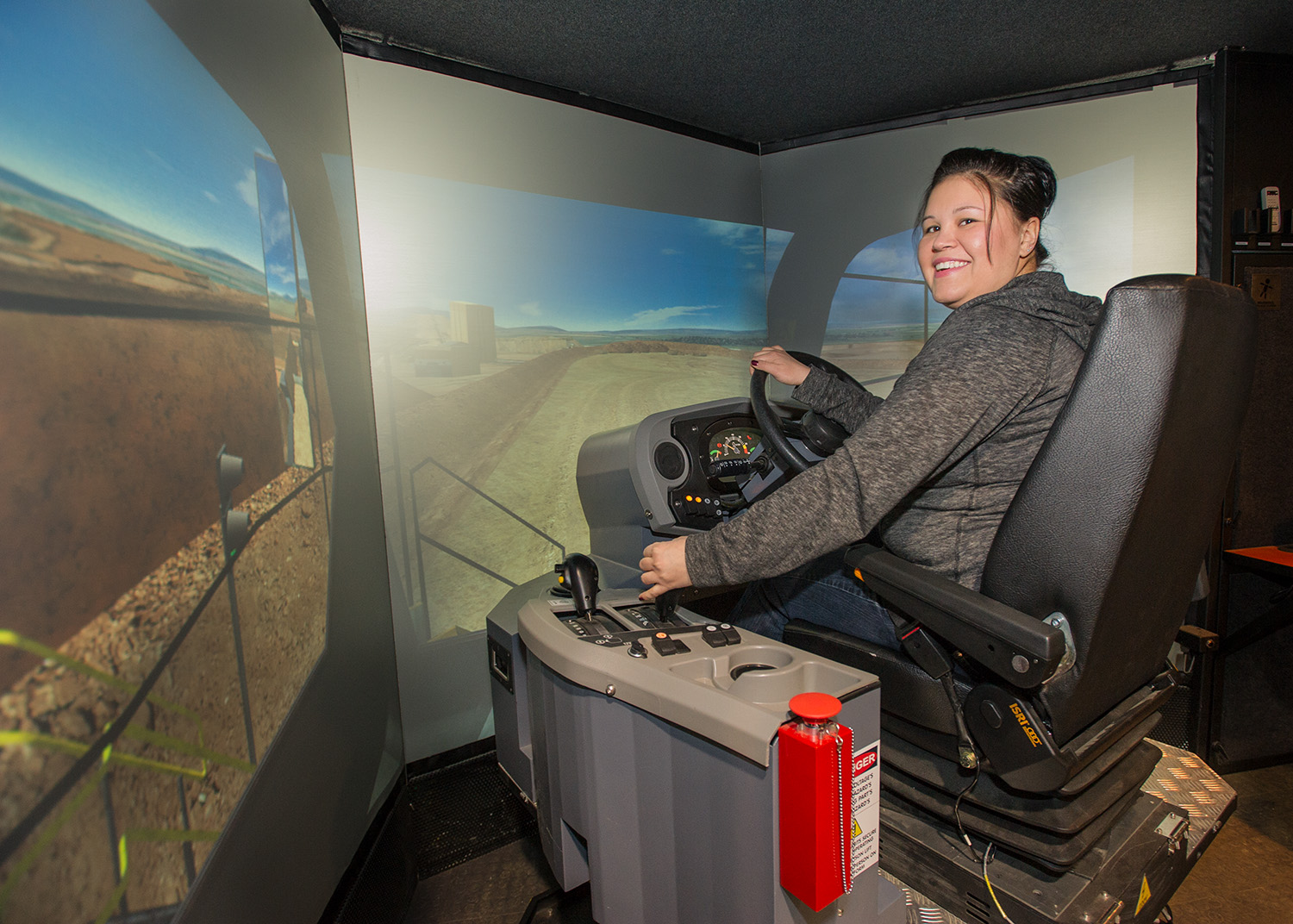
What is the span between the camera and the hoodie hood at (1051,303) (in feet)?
3.37

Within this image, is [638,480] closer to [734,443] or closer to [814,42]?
[734,443]

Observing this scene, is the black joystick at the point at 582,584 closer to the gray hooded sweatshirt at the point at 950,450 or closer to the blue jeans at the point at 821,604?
the gray hooded sweatshirt at the point at 950,450

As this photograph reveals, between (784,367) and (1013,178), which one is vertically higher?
(1013,178)

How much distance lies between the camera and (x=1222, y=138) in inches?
79.9

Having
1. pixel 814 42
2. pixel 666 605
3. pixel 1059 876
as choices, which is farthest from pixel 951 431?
pixel 814 42

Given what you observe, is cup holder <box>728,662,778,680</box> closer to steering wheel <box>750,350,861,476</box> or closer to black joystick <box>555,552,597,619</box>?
black joystick <box>555,552,597,619</box>

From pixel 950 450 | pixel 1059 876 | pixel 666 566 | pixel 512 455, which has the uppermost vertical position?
pixel 950 450

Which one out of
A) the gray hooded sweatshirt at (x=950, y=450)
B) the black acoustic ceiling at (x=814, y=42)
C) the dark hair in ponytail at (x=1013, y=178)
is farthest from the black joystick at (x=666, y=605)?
the black acoustic ceiling at (x=814, y=42)

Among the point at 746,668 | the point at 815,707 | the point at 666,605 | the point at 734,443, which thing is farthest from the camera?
the point at 734,443

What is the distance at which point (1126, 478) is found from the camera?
0.84 m

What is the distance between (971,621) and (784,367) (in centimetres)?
98

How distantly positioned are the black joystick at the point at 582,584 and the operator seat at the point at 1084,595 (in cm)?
54

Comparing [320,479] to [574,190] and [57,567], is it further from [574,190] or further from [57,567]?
[574,190]

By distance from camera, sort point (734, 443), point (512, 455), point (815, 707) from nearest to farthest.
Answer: point (815, 707)
point (734, 443)
point (512, 455)
